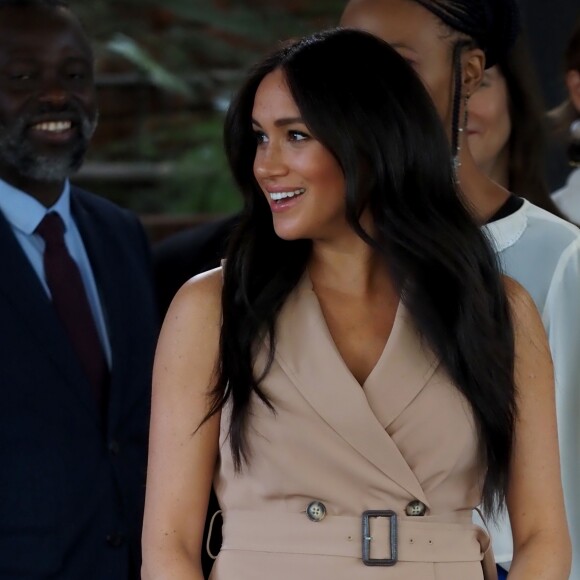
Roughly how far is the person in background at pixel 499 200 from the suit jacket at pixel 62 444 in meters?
0.86

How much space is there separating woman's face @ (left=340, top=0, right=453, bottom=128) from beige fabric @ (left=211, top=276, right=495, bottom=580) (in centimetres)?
62

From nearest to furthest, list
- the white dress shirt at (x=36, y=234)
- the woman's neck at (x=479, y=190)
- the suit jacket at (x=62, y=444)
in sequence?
the woman's neck at (x=479, y=190) → the suit jacket at (x=62, y=444) → the white dress shirt at (x=36, y=234)

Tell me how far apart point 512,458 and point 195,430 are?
506 millimetres

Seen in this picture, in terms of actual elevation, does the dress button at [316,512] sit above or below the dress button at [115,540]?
above

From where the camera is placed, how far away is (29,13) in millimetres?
3133

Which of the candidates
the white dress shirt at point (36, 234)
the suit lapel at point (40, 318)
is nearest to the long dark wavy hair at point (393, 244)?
Answer: the suit lapel at point (40, 318)

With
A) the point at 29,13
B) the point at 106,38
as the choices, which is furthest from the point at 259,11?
the point at 29,13

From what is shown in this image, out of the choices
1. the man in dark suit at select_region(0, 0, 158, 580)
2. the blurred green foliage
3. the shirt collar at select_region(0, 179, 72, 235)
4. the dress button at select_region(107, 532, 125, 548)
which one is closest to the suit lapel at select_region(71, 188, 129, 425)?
the man in dark suit at select_region(0, 0, 158, 580)

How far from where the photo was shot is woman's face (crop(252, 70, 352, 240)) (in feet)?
7.10

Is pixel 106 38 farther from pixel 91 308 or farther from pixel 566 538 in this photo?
pixel 566 538

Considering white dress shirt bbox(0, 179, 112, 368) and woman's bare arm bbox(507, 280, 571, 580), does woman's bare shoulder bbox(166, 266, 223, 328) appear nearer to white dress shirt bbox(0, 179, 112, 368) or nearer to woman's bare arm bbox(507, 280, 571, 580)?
woman's bare arm bbox(507, 280, 571, 580)

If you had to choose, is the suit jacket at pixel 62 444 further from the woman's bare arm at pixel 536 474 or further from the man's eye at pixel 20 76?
the woman's bare arm at pixel 536 474

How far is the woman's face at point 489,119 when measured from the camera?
10.4 feet

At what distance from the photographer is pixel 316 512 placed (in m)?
2.09
